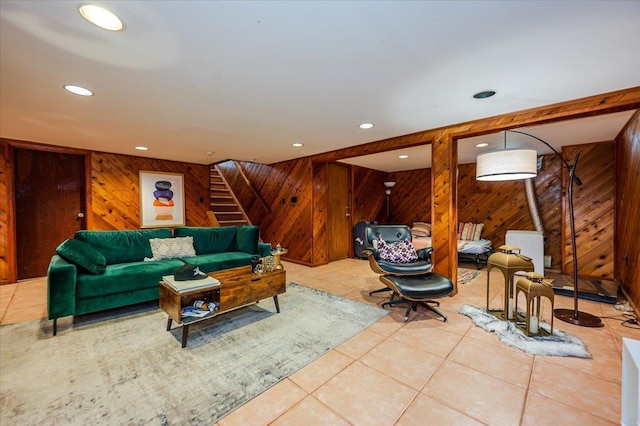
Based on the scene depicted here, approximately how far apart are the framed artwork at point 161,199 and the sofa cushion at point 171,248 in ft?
6.92

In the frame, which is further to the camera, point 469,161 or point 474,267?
point 469,161

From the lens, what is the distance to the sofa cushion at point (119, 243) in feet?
10.8

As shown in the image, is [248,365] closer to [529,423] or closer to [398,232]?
[529,423]

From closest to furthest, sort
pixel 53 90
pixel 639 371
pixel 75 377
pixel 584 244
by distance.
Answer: pixel 639 371 → pixel 75 377 → pixel 53 90 → pixel 584 244

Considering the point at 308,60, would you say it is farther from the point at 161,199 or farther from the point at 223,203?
the point at 223,203

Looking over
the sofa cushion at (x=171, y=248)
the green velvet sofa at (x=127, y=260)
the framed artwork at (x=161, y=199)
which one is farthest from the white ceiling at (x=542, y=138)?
→ the framed artwork at (x=161, y=199)

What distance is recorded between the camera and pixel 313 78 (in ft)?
6.71

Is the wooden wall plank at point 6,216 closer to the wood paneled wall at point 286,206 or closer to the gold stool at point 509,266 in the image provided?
the wood paneled wall at point 286,206

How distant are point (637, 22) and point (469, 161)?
4703mm

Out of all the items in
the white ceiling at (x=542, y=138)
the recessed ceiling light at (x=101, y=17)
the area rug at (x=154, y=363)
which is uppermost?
the white ceiling at (x=542, y=138)

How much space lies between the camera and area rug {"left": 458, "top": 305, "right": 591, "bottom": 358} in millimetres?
2111

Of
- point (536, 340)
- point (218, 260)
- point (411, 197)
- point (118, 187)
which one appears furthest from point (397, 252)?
point (118, 187)

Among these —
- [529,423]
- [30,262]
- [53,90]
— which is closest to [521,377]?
[529,423]

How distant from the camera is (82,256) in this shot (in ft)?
8.95
